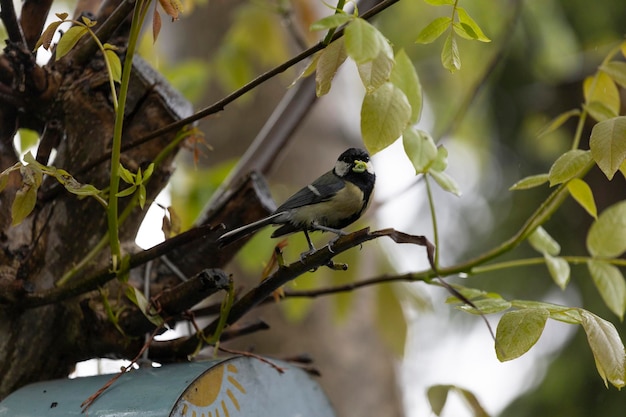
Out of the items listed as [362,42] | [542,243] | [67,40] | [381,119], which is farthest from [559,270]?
[67,40]

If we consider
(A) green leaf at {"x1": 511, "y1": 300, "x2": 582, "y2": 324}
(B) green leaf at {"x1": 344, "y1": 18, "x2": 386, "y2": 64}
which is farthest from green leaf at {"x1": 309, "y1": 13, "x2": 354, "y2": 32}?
(A) green leaf at {"x1": 511, "y1": 300, "x2": 582, "y2": 324}

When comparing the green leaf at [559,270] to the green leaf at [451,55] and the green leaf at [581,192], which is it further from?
the green leaf at [451,55]

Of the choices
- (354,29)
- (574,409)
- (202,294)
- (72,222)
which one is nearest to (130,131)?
(72,222)

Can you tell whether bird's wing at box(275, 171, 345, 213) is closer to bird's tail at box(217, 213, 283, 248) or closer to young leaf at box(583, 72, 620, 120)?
bird's tail at box(217, 213, 283, 248)

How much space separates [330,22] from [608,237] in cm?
47

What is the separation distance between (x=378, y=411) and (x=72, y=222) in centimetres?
103

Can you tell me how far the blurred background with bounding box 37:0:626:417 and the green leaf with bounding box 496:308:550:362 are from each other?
0.29m

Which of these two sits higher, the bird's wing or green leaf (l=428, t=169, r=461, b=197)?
the bird's wing

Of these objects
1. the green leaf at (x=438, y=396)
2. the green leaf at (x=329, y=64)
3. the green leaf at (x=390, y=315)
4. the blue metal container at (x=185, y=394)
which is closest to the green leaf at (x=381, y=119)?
the green leaf at (x=329, y=64)

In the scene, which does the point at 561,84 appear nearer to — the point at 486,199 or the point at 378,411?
the point at 486,199

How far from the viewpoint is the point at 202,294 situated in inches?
27.5

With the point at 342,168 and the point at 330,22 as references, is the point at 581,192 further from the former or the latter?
the point at 330,22

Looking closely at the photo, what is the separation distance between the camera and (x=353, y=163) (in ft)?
2.54

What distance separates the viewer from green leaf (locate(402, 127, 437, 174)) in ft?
2.19
